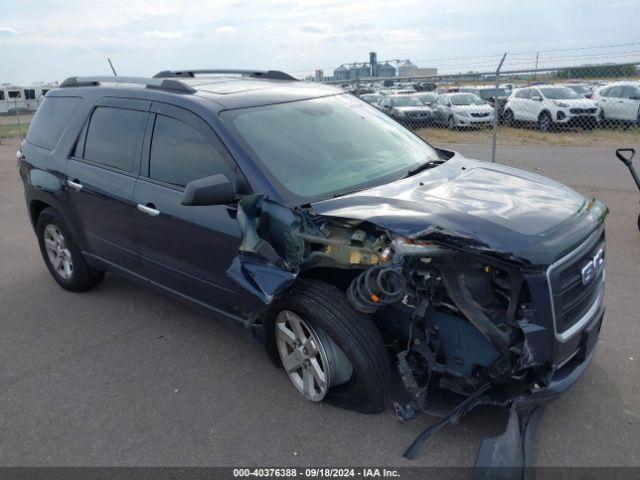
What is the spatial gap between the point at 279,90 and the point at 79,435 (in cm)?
272

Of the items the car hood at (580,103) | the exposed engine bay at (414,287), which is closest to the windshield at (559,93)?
the car hood at (580,103)

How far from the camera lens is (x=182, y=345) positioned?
427 centimetres

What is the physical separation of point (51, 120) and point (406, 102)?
57.1ft

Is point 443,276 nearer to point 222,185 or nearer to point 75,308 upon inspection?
point 222,185

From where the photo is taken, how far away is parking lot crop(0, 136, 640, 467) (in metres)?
3.04

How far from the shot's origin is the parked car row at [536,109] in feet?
58.3

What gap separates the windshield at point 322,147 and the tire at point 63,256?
7.52ft

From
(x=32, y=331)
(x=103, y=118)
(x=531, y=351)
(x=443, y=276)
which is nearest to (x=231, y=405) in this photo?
(x=443, y=276)

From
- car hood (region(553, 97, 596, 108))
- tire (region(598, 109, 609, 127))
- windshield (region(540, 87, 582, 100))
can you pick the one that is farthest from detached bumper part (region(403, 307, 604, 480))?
windshield (region(540, 87, 582, 100))

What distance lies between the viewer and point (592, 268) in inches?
122

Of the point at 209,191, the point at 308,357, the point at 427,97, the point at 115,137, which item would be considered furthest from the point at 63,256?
the point at 427,97

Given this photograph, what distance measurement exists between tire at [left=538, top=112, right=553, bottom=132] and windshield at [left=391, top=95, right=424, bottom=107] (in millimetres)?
4164

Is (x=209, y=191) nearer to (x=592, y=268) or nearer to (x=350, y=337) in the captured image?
(x=350, y=337)

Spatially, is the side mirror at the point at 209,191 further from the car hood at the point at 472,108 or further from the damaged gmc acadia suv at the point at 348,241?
the car hood at the point at 472,108
